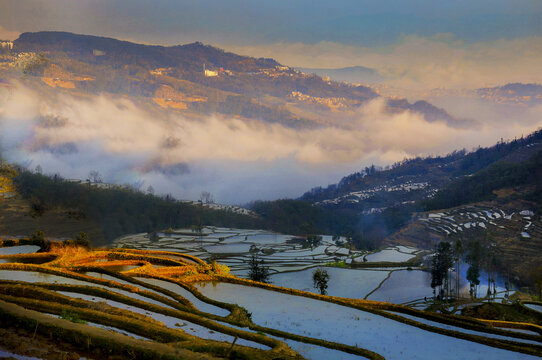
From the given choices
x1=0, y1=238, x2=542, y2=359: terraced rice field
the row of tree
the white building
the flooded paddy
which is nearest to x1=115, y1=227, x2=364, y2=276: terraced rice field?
the row of tree

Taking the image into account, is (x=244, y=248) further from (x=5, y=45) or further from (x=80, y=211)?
(x=5, y=45)

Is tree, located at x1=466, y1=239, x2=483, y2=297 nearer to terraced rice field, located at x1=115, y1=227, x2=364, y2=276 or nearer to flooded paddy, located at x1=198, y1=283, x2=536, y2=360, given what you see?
terraced rice field, located at x1=115, y1=227, x2=364, y2=276

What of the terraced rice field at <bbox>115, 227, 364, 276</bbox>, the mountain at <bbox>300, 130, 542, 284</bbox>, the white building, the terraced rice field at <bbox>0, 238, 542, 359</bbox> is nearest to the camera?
the terraced rice field at <bbox>0, 238, 542, 359</bbox>

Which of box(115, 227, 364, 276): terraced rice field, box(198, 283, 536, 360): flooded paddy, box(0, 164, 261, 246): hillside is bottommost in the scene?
box(115, 227, 364, 276): terraced rice field

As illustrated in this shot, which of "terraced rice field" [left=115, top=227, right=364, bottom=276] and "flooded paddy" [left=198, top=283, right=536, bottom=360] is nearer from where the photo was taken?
A: "flooded paddy" [left=198, top=283, right=536, bottom=360]

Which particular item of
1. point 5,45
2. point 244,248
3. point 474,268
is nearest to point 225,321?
point 474,268

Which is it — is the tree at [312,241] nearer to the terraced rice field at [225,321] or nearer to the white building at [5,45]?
the terraced rice field at [225,321]

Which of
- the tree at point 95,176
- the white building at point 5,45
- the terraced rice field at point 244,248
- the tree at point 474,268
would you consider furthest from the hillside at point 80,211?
the white building at point 5,45

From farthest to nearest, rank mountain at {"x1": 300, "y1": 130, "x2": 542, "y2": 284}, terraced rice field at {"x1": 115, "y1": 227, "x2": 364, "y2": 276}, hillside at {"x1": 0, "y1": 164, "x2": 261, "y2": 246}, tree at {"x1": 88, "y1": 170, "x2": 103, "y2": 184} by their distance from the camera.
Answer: tree at {"x1": 88, "y1": 170, "x2": 103, "y2": 184} < mountain at {"x1": 300, "y1": 130, "x2": 542, "y2": 284} < terraced rice field at {"x1": 115, "y1": 227, "x2": 364, "y2": 276} < hillside at {"x1": 0, "y1": 164, "x2": 261, "y2": 246}
